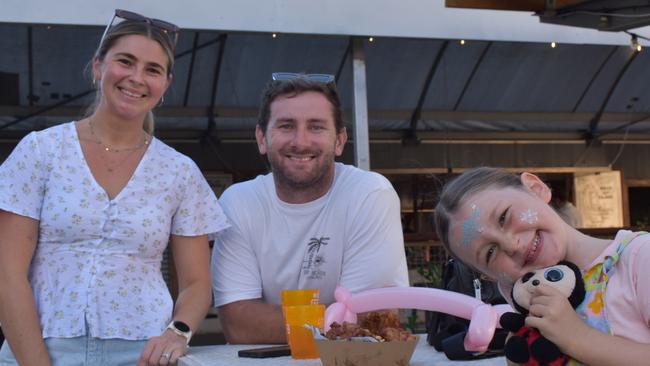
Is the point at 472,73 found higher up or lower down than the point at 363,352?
higher up

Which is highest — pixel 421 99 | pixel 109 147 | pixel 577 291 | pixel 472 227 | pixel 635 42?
pixel 635 42

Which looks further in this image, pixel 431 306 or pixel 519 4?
pixel 519 4

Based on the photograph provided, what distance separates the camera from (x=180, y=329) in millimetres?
2258

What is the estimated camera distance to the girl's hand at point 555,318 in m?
1.40

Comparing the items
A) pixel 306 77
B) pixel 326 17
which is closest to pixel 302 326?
pixel 306 77

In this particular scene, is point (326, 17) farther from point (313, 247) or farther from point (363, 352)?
point (363, 352)

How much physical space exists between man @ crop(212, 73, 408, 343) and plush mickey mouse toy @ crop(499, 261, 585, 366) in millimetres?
1065

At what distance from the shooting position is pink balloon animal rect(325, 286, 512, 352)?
1.69 metres

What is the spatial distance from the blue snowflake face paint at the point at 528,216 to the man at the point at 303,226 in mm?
988

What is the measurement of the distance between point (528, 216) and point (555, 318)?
0.24 m

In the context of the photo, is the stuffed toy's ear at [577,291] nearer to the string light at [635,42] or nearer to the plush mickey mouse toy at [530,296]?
the plush mickey mouse toy at [530,296]

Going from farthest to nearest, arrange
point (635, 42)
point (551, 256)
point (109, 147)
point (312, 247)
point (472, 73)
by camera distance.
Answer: point (472, 73), point (635, 42), point (312, 247), point (109, 147), point (551, 256)

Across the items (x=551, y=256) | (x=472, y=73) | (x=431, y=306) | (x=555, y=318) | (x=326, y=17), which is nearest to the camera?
(x=555, y=318)

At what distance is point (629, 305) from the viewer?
1429 mm
